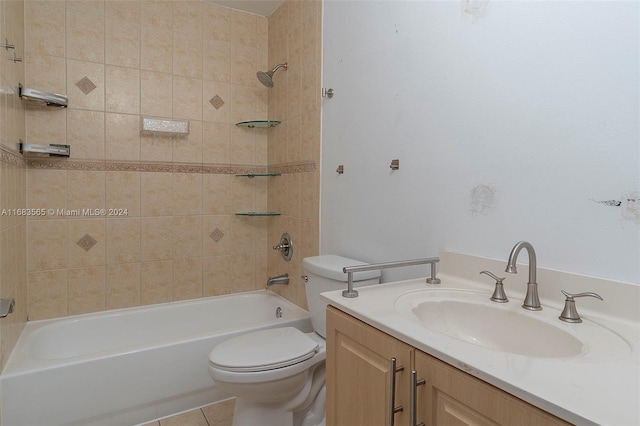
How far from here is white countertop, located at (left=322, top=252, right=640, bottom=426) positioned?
53 cm

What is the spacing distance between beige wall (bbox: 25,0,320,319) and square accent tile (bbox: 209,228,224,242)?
0.09 feet

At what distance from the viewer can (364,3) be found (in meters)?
1.75

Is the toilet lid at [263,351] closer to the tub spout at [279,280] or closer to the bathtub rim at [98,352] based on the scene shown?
the bathtub rim at [98,352]

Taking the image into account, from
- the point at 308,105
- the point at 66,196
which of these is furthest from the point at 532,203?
the point at 66,196

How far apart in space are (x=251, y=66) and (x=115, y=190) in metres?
1.27

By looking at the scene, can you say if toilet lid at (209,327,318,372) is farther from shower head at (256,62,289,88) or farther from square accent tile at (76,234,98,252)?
shower head at (256,62,289,88)

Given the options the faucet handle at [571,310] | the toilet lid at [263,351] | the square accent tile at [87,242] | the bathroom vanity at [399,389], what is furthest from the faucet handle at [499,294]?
the square accent tile at [87,242]

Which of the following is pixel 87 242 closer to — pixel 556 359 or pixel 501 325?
pixel 501 325

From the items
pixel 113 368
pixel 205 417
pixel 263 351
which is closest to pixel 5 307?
pixel 113 368

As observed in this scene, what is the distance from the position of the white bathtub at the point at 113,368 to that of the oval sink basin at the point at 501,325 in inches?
47.6

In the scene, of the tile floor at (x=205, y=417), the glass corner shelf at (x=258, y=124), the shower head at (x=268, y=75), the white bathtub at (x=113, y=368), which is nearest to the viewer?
the white bathtub at (x=113, y=368)

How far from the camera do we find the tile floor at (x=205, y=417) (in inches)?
70.9

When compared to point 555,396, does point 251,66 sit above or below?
above

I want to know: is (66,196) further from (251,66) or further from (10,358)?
(251,66)
